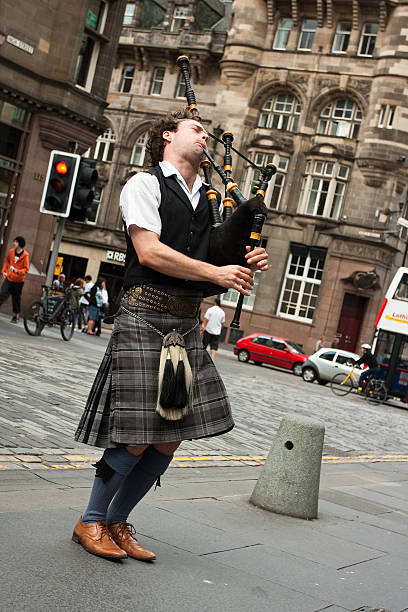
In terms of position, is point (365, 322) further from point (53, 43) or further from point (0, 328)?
point (0, 328)

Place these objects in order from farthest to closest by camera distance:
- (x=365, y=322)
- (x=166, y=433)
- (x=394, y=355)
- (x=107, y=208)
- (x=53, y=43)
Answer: (x=107, y=208) → (x=365, y=322) → (x=394, y=355) → (x=53, y=43) → (x=166, y=433)

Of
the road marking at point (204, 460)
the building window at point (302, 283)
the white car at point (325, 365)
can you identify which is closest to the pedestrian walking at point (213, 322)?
→ the white car at point (325, 365)

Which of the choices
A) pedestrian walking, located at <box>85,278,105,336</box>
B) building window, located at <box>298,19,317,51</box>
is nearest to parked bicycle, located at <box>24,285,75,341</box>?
pedestrian walking, located at <box>85,278,105,336</box>

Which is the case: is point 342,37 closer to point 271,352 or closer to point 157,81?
point 157,81

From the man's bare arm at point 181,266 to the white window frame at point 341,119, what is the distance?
40.2 m

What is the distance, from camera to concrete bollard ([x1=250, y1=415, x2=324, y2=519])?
608cm

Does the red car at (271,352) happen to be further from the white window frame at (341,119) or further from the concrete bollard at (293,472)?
the concrete bollard at (293,472)

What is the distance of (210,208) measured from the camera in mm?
4199

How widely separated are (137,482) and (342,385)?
22.5 m

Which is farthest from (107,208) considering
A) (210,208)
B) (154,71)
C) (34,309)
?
(210,208)

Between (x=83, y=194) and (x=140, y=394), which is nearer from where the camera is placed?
(x=140, y=394)

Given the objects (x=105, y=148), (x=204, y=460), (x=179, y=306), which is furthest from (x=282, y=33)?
(x=179, y=306)

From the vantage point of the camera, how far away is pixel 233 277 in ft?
12.6

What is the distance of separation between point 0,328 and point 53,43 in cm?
854
